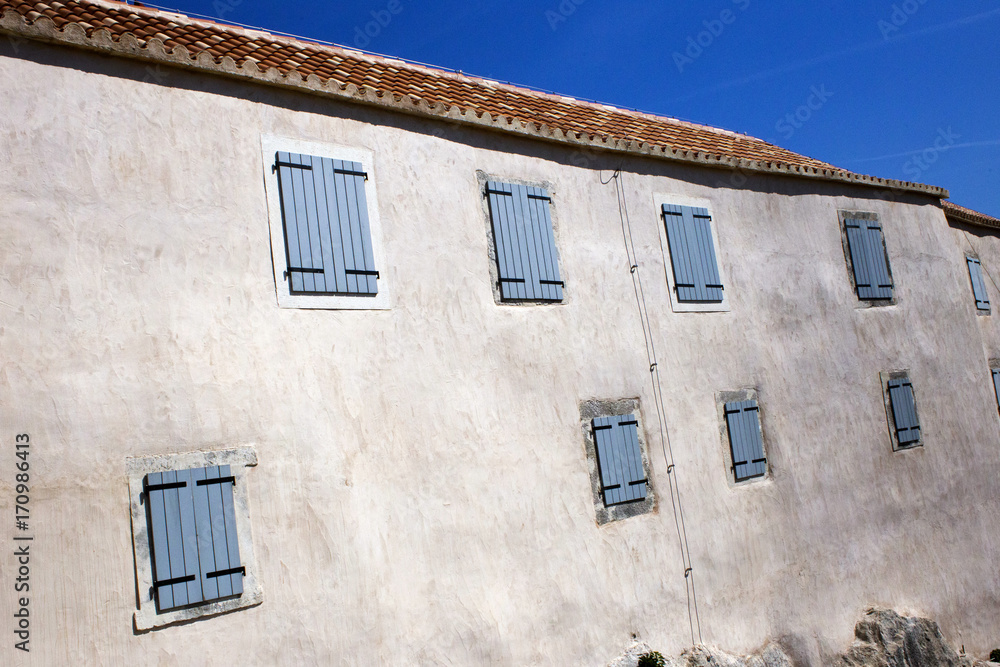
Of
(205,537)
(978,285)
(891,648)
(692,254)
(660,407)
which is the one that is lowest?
(891,648)

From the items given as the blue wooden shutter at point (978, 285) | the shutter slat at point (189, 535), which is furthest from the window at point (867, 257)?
the shutter slat at point (189, 535)

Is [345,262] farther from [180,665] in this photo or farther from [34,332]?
[180,665]

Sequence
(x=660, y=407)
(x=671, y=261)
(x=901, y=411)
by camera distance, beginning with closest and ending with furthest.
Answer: (x=660, y=407) → (x=671, y=261) → (x=901, y=411)

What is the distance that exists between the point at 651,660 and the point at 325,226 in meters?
5.04

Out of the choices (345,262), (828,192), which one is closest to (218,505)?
(345,262)

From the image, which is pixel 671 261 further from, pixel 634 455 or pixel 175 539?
pixel 175 539

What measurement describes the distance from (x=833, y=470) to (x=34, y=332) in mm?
8907

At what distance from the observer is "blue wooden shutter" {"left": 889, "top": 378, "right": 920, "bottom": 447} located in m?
10.8

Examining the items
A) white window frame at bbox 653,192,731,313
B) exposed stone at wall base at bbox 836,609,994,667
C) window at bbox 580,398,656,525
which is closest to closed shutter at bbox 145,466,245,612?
window at bbox 580,398,656,525

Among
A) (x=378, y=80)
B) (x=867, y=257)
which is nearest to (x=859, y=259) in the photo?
(x=867, y=257)

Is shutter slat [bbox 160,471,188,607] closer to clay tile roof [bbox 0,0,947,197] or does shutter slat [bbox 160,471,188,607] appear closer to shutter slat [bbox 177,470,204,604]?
shutter slat [bbox 177,470,204,604]

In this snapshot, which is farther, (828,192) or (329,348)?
(828,192)

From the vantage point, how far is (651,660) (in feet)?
24.2

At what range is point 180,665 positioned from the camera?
5.11 meters
